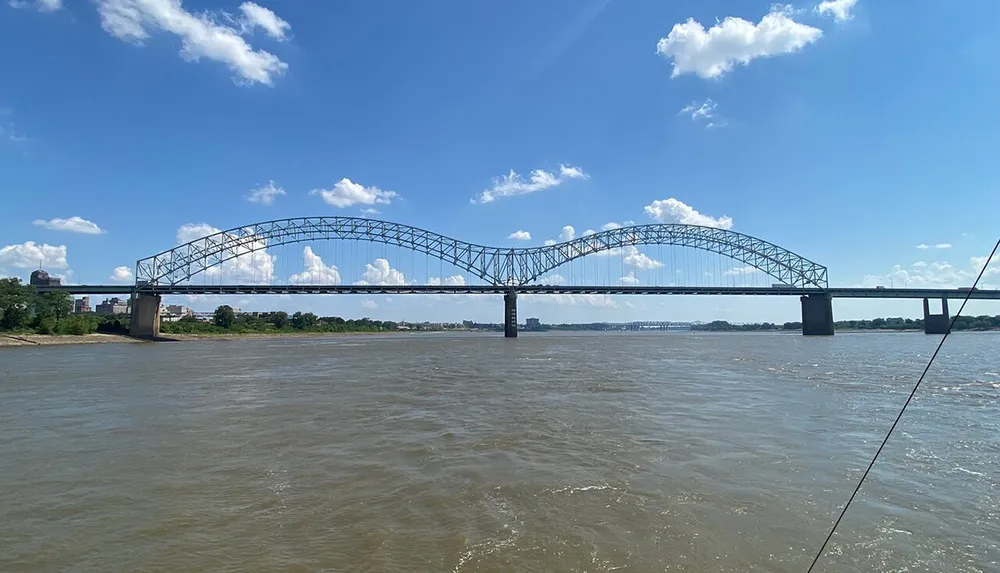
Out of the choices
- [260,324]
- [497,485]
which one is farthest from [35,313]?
[497,485]

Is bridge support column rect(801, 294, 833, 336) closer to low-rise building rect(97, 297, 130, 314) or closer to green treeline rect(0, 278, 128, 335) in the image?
green treeline rect(0, 278, 128, 335)

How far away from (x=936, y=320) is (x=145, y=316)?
123m

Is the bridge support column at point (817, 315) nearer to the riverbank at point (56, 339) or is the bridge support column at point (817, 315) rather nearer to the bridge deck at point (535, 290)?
the bridge deck at point (535, 290)

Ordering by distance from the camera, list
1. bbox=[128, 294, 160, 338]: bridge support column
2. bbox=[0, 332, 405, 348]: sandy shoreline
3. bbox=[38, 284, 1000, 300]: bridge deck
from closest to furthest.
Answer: bbox=[0, 332, 405, 348]: sandy shoreline < bbox=[128, 294, 160, 338]: bridge support column < bbox=[38, 284, 1000, 300]: bridge deck

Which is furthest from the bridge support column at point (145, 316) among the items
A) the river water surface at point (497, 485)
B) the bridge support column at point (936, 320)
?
Answer: the bridge support column at point (936, 320)

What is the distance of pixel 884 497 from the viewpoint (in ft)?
19.3

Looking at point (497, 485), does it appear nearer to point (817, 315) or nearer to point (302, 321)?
point (817, 315)

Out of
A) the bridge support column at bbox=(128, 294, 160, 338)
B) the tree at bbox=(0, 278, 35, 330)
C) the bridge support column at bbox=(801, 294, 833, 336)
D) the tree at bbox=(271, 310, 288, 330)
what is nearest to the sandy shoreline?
the bridge support column at bbox=(128, 294, 160, 338)

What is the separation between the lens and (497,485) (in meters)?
6.27

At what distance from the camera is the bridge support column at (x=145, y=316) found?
68938 mm

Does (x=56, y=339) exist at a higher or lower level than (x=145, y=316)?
lower

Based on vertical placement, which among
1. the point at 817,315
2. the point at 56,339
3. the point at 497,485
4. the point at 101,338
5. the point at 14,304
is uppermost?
the point at 14,304

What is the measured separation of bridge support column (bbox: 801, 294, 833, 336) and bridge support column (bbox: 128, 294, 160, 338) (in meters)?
100

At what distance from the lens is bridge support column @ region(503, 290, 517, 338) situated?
80.3 m
